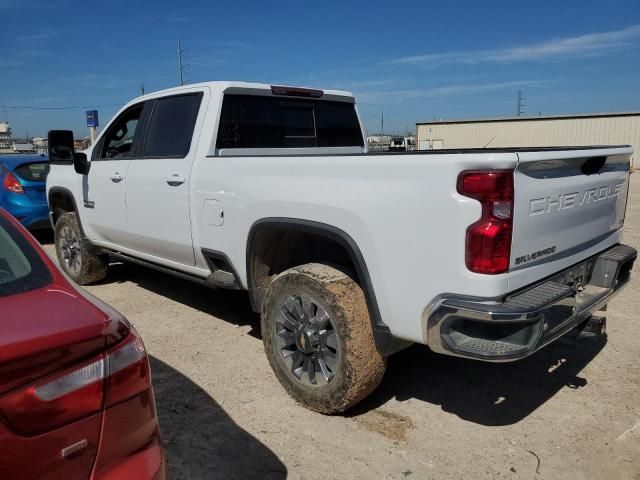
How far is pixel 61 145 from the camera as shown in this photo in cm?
549

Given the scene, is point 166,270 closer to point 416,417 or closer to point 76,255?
point 76,255

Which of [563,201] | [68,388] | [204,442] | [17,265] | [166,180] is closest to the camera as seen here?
[68,388]

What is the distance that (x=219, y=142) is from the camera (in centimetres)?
414

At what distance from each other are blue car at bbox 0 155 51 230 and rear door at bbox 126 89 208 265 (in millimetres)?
4131

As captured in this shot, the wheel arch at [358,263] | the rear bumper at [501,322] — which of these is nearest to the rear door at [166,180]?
the wheel arch at [358,263]

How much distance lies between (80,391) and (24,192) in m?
7.69

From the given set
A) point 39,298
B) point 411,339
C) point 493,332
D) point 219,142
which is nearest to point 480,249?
point 493,332

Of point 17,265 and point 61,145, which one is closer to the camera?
point 17,265

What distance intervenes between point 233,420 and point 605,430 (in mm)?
2175

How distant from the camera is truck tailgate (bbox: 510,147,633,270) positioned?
250cm

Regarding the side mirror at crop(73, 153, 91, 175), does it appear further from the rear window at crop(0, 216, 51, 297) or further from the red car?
the red car

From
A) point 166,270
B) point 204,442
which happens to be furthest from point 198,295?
point 204,442

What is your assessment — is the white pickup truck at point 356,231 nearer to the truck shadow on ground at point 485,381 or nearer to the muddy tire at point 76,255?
the truck shadow on ground at point 485,381

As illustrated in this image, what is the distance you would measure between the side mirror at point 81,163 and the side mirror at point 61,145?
0.62 feet
